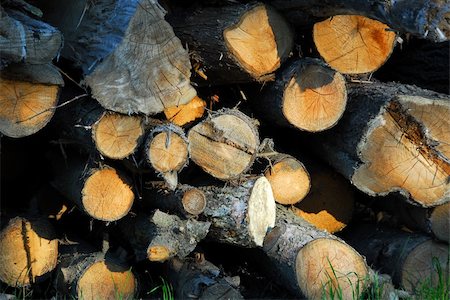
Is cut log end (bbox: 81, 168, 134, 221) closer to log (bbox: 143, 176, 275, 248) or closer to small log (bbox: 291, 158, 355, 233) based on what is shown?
log (bbox: 143, 176, 275, 248)

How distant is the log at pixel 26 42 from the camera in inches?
120

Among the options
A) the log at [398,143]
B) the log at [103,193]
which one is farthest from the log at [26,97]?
the log at [398,143]

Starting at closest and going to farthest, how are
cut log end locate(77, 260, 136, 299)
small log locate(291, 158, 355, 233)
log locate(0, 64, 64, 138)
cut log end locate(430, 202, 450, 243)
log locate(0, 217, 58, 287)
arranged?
log locate(0, 64, 64, 138) → cut log end locate(77, 260, 136, 299) → log locate(0, 217, 58, 287) → cut log end locate(430, 202, 450, 243) → small log locate(291, 158, 355, 233)

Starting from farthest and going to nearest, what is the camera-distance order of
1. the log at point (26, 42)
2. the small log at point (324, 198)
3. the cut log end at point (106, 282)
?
the small log at point (324, 198) < the cut log end at point (106, 282) < the log at point (26, 42)

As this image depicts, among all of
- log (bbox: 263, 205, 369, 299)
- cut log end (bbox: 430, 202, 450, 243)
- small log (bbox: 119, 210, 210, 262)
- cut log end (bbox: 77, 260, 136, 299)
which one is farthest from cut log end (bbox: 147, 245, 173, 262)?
cut log end (bbox: 430, 202, 450, 243)

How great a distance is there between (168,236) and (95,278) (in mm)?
484

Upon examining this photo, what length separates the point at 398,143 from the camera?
11.8 ft

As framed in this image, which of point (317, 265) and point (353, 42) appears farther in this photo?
point (353, 42)

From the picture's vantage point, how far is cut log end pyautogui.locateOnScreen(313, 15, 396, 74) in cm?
366

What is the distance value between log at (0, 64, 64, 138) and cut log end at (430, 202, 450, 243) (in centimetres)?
203

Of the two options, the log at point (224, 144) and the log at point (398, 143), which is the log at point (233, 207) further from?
the log at point (398, 143)

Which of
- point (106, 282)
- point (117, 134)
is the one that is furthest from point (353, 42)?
point (106, 282)

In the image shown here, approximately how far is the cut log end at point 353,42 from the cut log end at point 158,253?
1.24m

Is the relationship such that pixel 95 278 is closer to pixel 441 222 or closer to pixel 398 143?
pixel 398 143
